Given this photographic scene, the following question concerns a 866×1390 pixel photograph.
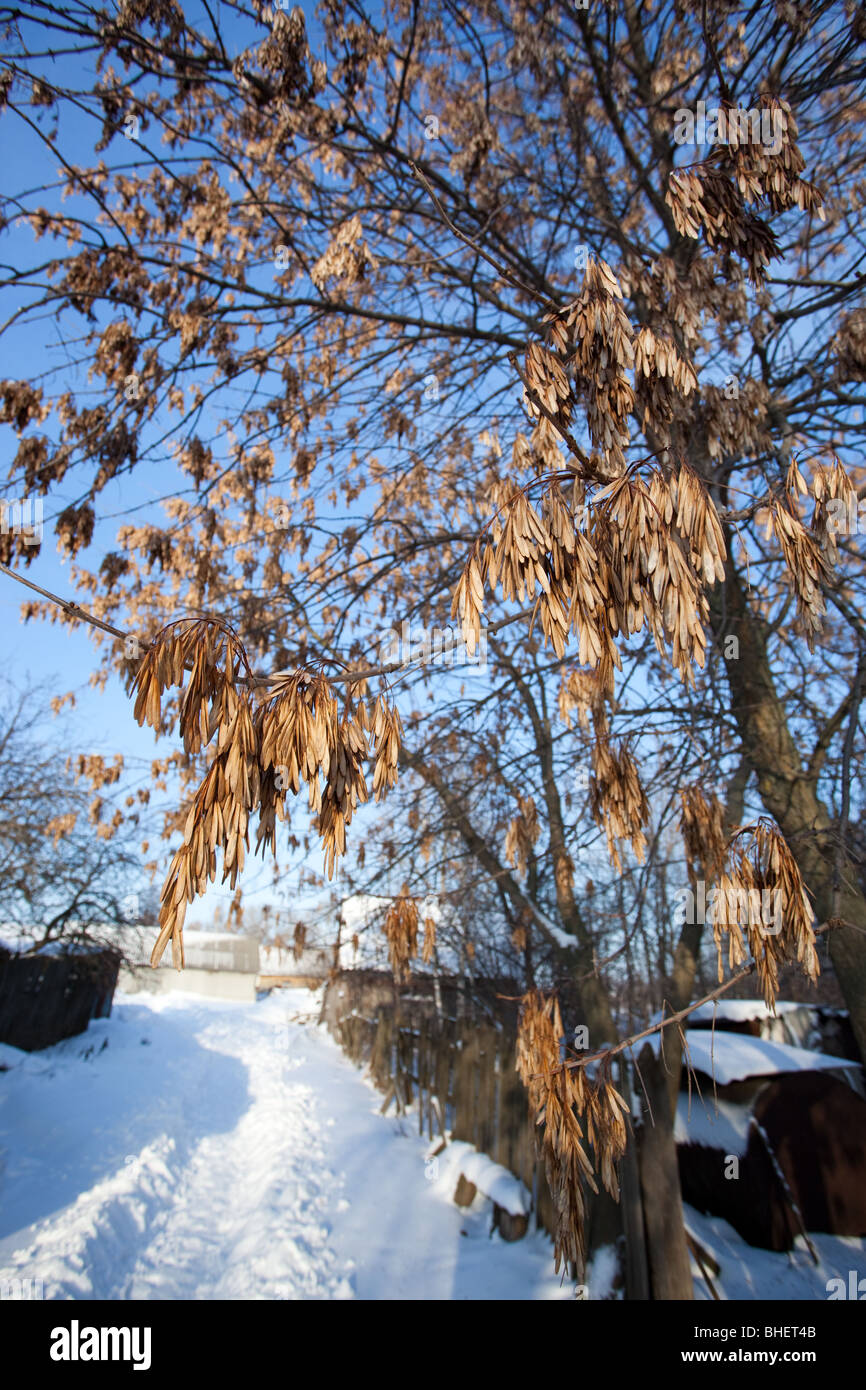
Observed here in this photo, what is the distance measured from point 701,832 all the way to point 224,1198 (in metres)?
6.82

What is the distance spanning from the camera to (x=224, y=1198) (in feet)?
21.9

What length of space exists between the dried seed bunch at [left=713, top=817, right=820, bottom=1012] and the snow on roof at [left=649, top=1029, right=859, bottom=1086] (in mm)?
3680

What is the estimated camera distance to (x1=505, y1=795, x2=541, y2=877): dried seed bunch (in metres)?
3.38

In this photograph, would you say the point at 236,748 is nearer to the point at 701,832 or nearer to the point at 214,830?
the point at 214,830

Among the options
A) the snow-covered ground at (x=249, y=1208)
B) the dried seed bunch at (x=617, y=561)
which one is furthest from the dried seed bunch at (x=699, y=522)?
the snow-covered ground at (x=249, y=1208)

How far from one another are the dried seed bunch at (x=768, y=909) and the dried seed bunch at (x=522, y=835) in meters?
1.29

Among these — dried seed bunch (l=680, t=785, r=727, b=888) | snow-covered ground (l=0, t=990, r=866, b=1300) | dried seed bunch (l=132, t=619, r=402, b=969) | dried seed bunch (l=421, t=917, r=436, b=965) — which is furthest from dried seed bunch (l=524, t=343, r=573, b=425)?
snow-covered ground (l=0, t=990, r=866, b=1300)

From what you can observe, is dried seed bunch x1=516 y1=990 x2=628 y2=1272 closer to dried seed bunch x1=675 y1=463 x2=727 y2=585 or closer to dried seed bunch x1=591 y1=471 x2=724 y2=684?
dried seed bunch x1=591 y1=471 x2=724 y2=684

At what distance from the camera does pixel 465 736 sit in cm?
516

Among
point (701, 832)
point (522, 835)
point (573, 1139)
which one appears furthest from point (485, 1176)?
point (573, 1139)
